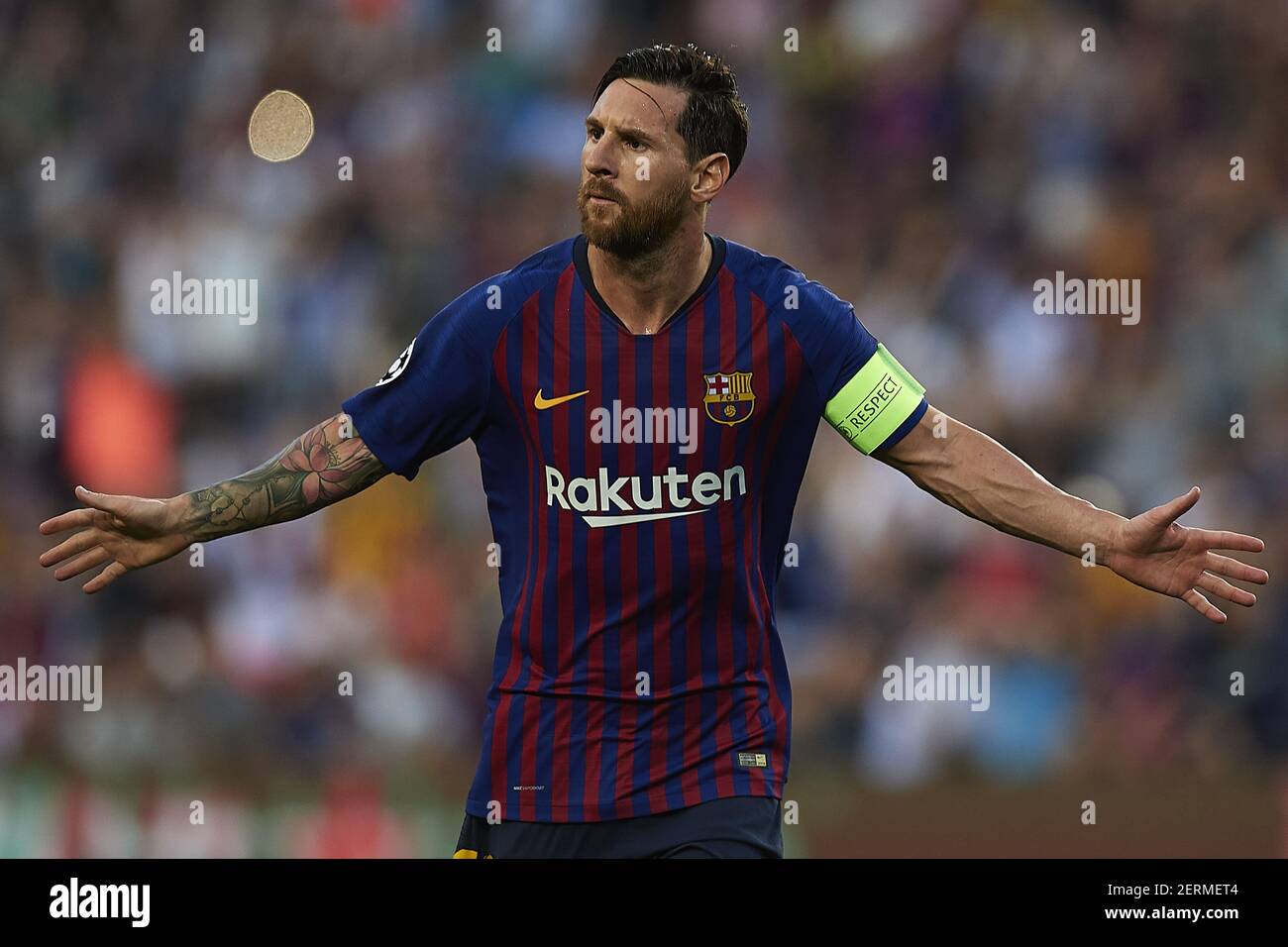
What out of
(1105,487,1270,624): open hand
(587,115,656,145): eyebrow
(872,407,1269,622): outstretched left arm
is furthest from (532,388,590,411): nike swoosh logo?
(1105,487,1270,624): open hand

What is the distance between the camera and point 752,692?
4277mm

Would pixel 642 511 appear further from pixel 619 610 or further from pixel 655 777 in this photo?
pixel 655 777

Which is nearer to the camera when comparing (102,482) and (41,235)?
(102,482)

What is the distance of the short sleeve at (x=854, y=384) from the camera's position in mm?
4340

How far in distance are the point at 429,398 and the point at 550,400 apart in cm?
30

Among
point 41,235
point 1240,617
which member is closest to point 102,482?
point 41,235

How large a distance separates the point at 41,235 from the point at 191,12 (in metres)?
1.51

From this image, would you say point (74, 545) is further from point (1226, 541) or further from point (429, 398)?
point (1226, 541)

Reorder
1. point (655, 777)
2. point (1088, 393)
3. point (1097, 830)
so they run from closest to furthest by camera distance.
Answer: point (655, 777) < point (1097, 830) < point (1088, 393)

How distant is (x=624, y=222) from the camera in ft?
14.1

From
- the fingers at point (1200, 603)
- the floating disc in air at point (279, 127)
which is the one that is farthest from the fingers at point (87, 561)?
the floating disc in air at point (279, 127)

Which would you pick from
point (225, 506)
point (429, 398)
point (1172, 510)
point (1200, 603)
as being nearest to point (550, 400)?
point (429, 398)

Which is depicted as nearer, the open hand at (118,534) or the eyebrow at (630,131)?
the open hand at (118,534)

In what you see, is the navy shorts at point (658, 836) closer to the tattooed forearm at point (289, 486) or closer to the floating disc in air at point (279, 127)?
the tattooed forearm at point (289, 486)
